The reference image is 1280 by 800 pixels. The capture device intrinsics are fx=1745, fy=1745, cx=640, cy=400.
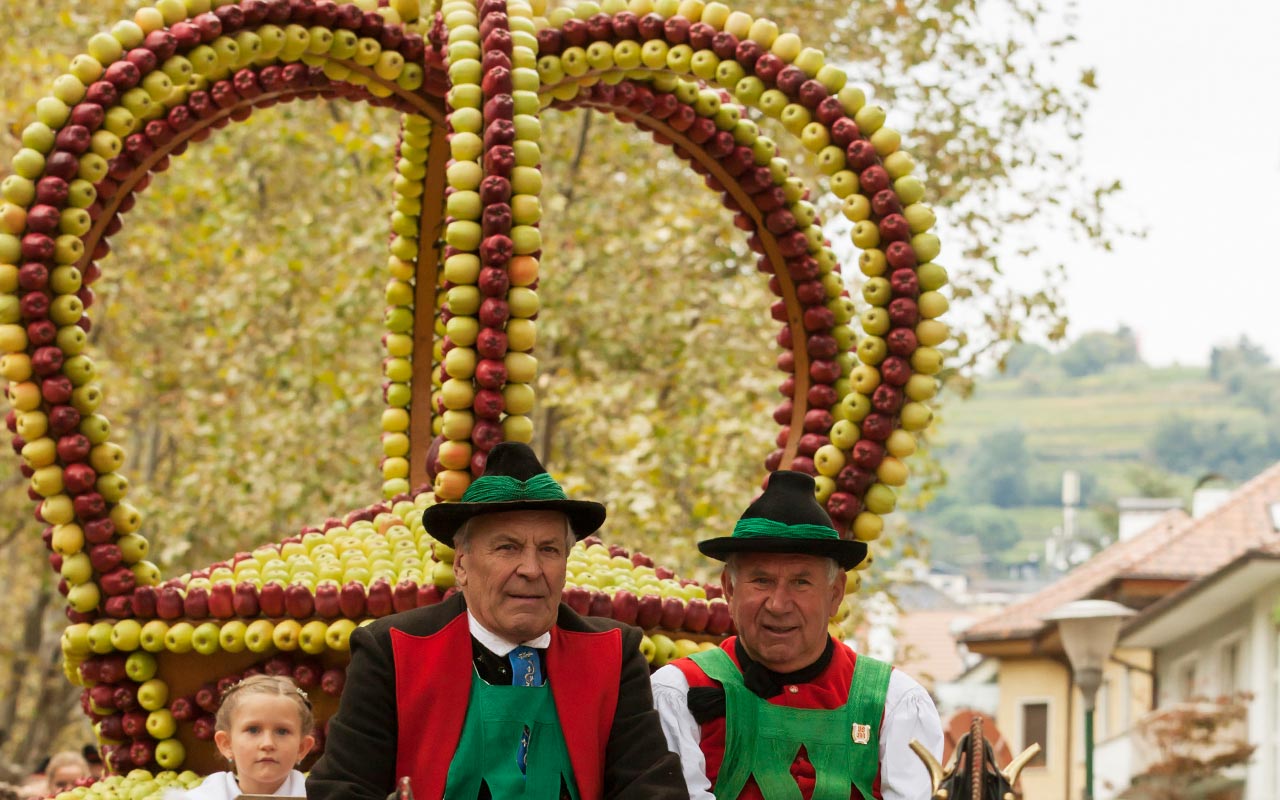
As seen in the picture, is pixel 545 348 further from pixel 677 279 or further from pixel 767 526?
Answer: pixel 767 526

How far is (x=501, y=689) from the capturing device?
3834 mm

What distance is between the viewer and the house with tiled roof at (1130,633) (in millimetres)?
22312

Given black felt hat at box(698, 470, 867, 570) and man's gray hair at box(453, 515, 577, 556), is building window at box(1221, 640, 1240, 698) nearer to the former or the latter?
black felt hat at box(698, 470, 867, 570)

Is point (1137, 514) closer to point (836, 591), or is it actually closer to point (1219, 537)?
point (1219, 537)

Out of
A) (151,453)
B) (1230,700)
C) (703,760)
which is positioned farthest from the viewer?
(1230,700)

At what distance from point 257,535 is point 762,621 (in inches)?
426

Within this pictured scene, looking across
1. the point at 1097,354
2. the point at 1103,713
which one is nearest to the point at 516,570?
the point at 1103,713

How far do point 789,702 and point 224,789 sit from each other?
5.03 ft

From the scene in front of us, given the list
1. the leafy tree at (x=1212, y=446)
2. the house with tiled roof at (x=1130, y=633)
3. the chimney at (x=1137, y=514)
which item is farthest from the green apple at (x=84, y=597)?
the leafy tree at (x=1212, y=446)

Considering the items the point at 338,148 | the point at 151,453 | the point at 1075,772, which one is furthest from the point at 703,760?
the point at 1075,772

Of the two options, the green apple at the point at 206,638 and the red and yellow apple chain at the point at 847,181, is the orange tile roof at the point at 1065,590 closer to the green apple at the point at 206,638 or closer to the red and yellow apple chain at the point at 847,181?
the red and yellow apple chain at the point at 847,181

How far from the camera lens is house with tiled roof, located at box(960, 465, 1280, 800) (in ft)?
73.2

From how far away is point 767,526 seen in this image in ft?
13.5

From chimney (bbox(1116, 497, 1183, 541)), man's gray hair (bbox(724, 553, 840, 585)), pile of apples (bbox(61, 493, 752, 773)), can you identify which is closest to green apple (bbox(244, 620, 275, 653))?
pile of apples (bbox(61, 493, 752, 773))
